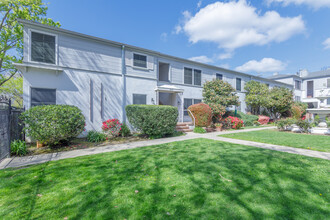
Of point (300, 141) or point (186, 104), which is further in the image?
point (186, 104)

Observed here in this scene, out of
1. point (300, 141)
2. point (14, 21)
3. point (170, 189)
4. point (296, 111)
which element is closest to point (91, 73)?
point (170, 189)

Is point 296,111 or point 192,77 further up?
point 192,77

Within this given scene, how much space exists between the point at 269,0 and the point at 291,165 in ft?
38.6

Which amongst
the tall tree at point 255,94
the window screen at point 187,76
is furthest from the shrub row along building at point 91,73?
the tall tree at point 255,94

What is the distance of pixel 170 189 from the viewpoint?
9.00 ft

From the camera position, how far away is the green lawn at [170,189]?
2133 mm

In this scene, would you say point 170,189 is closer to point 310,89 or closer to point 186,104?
point 186,104

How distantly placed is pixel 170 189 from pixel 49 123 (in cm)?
537

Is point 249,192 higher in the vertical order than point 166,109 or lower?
lower

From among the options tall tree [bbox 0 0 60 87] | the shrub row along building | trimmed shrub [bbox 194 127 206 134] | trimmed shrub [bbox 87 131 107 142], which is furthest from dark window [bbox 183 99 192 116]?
tall tree [bbox 0 0 60 87]

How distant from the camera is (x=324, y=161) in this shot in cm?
408

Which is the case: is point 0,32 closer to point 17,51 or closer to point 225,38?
point 17,51

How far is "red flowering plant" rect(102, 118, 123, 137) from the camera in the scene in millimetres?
7793

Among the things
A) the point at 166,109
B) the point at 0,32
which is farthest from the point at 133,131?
the point at 0,32
